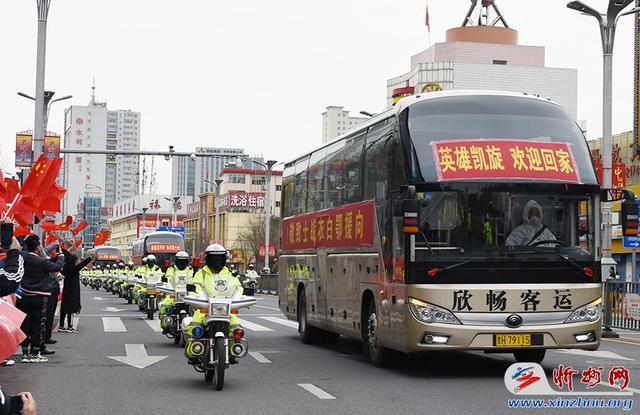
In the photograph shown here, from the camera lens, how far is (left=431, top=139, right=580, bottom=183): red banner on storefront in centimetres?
1341

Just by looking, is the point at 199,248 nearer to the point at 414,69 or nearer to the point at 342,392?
the point at 414,69

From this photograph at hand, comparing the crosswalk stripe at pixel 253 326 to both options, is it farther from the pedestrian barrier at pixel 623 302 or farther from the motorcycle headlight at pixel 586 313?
the motorcycle headlight at pixel 586 313

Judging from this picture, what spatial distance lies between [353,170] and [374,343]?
306 centimetres

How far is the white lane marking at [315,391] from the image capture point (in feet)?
38.5

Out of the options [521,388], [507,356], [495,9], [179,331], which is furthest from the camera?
[495,9]

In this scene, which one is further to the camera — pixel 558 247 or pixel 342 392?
pixel 558 247

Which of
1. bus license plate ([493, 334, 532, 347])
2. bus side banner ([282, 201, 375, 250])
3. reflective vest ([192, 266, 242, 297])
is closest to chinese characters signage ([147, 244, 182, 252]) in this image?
bus side banner ([282, 201, 375, 250])

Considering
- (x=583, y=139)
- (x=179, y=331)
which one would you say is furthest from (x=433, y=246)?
(x=179, y=331)

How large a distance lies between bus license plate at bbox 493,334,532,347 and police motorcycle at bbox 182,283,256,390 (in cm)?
309

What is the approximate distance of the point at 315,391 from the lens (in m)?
12.2

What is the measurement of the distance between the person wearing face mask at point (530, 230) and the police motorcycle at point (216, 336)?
3.47m

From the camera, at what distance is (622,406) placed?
428 inches

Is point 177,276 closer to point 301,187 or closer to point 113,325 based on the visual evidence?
point 301,187

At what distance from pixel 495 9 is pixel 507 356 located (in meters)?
106
